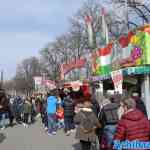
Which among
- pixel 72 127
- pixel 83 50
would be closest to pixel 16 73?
pixel 83 50

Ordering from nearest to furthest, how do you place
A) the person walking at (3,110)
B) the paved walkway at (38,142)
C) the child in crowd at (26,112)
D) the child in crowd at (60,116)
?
1. the paved walkway at (38,142)
2. the child in crowd at (60,116)
3. the person walking at (3,110)
4. the child in crowd at (26,112)

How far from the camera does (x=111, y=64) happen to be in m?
27.6

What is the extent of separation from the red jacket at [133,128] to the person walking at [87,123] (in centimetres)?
312

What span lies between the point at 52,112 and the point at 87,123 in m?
9.53

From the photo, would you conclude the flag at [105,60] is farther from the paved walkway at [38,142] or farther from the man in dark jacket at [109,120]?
the man in dark jacket at [109,120]

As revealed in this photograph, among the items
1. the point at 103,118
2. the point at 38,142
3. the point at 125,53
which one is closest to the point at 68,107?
the point at 38,142

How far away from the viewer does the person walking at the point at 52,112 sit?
2045 cm

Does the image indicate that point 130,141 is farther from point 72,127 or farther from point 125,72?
point 125,72

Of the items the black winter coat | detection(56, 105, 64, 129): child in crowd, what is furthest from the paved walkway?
detection(56, 105, 64, 129): child in crowd

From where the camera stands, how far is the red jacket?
7715 mm

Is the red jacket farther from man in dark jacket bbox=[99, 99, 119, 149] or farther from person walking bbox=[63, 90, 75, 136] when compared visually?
person walking bbox=[63, 90, 75, 136]

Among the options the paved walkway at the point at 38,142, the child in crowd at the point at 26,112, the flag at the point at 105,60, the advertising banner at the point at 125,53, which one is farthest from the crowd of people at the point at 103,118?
the flag at the point at 105,60

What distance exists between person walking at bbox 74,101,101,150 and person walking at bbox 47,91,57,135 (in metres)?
9.18

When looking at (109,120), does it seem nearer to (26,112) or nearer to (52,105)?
(52,105)
